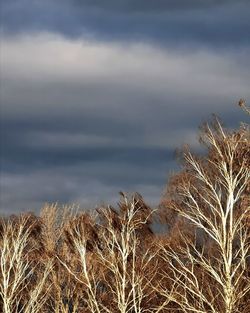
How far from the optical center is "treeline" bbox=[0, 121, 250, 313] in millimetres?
41406

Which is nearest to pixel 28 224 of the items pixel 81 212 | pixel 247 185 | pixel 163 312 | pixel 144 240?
pixel 81 212

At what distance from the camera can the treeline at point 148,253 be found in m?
41.4

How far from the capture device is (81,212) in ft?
193

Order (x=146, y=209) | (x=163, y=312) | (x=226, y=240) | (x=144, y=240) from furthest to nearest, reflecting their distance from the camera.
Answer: (x=144, y=240)
(x=146, y=209)
(x=163, y=312)
(x=226, y=240)

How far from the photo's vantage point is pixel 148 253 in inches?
2170

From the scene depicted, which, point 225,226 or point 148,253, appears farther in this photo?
point 148,253

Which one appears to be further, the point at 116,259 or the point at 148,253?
the point at 148,253

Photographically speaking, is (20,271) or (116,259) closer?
(116,259)

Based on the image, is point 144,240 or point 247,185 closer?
point 247,185

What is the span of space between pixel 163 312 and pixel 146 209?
617cm

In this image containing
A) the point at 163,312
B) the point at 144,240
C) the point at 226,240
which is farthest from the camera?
the point at 144,240

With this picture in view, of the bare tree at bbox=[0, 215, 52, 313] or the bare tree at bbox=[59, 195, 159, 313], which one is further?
the bare tree at bbox=[0, 215, 52, 313]

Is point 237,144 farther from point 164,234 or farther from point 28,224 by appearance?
point 28,224

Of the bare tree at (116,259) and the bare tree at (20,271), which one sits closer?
the bare tree at (116,259)
